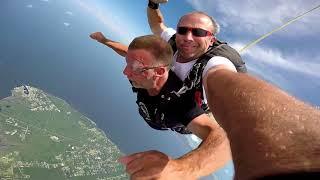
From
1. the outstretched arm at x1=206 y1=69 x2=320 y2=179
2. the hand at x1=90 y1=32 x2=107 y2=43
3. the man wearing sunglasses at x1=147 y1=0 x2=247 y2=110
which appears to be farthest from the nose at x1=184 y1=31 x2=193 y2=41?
the outstretched arm at x1=206 y1=69 x2=320 y2=179

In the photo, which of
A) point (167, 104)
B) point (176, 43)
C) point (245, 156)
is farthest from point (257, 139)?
point (176, 43)

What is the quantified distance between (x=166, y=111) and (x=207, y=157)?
1.09 metres

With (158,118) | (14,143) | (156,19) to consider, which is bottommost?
(14,143)

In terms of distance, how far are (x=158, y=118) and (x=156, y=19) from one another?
1752 millimetres

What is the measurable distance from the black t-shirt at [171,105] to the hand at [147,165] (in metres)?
1.68

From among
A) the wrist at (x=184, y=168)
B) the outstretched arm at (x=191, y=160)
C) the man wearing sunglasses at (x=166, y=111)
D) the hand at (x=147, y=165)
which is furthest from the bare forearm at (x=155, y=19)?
the hand at (x=147, y=165)

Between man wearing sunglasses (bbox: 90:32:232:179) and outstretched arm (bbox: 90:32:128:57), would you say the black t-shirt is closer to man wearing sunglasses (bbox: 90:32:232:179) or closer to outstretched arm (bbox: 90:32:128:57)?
man wearing sunglasses (bbox: 90:32:232:179)

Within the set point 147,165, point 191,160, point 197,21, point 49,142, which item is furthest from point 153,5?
point 49,142

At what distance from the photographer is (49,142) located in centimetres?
11512

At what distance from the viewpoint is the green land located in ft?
317

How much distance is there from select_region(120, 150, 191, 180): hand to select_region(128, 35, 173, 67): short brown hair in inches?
59.4

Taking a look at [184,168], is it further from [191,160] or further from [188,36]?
[188,36]

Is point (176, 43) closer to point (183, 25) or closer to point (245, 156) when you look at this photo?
point (183, 25)

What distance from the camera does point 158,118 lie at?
3820 mm
